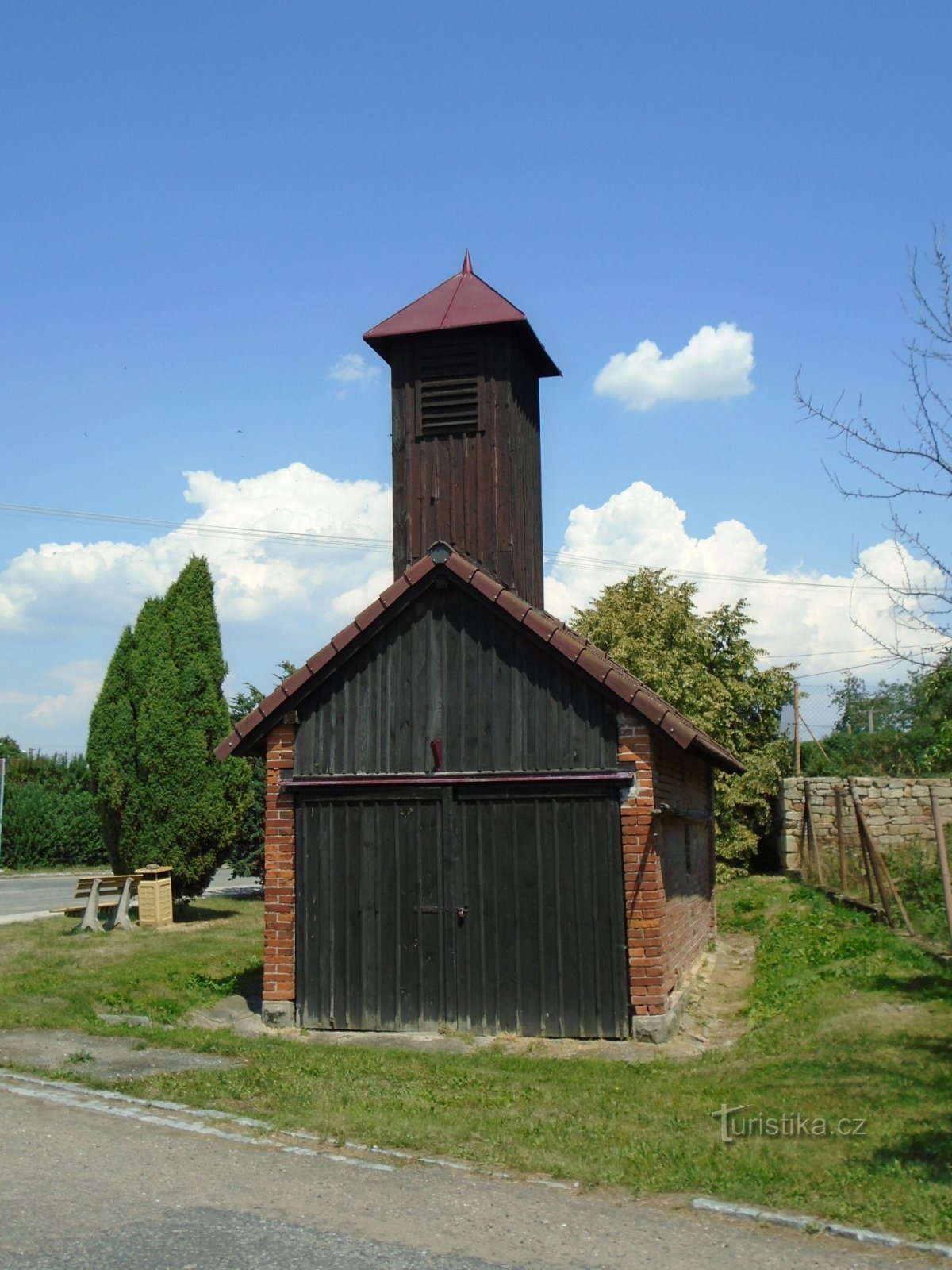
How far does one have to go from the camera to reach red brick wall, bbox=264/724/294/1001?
466 inches

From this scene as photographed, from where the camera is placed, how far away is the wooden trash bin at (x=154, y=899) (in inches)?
779

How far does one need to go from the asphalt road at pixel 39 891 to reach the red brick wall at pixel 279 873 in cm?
1251

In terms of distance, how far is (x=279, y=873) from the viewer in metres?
12.0

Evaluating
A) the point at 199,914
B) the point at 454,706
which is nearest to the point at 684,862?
the point at 454,706

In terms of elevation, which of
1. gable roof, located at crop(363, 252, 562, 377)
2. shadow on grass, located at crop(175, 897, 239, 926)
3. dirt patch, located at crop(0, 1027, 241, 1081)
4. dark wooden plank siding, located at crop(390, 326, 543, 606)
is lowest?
shadow on grass, located at crop(175, 897, 239, 926)

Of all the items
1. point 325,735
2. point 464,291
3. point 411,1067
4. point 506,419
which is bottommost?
point 411,1067

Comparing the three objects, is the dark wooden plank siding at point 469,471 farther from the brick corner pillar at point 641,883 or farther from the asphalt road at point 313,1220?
the asphalt road at point 313,1220

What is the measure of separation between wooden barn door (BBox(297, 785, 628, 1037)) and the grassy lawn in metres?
1.00

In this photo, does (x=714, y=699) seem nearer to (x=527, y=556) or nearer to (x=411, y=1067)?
(x=527, y=556)

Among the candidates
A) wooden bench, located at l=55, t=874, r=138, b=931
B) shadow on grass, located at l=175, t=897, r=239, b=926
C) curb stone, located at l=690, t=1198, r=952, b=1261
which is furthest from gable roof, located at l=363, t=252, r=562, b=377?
shadow on grass, located at l=175, t=897, r=239, b=926

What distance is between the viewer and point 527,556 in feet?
46.0

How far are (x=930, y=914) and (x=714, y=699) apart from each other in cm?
1305

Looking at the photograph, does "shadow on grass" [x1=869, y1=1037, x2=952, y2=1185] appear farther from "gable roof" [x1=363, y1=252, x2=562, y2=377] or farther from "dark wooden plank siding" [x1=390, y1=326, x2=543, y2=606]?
"gable roof" [x1=363, y1=252, x2=562, y2=377]

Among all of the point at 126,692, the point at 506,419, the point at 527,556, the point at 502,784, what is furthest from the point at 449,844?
the point at 126,692
